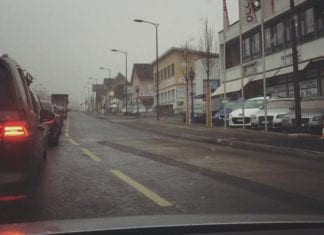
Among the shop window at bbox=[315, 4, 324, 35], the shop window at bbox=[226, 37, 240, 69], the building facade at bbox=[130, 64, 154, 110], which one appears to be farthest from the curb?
the building facade at bbox=[130, 64, 154, 110]

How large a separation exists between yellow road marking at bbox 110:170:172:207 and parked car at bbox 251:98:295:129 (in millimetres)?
14806

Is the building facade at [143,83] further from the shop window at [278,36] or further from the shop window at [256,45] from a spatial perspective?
the shop window at [278,36]

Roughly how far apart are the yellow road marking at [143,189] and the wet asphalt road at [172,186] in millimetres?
13

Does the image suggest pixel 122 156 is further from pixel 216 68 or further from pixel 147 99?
pixel 147 99

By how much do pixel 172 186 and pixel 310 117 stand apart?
14594 mm

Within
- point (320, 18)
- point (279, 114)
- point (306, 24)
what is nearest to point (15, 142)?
point (279, 114)

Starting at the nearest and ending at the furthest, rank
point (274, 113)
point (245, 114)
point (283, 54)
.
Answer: point (274, 113) → point (245, 114) → point (283, 54)

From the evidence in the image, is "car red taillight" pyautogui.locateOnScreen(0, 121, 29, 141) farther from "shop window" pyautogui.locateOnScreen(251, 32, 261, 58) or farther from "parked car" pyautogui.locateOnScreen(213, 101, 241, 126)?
"shop window" pyautogui.locateOnScreen(251, 32, 261, 58)

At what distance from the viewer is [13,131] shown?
17.1 feet

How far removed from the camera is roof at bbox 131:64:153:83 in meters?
102

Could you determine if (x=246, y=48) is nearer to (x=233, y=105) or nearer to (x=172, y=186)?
(x=233, y=105)

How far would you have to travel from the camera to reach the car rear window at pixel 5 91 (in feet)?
17.5

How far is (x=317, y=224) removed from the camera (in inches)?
111

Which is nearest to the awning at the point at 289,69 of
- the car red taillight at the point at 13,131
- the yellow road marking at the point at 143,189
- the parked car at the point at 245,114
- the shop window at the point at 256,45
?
the parked car at the point at 245,114
